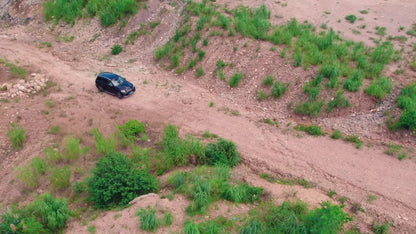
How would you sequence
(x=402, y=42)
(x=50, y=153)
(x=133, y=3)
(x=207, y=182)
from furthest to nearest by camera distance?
(x=133, y=3), (x=402, y=42), (x=50, y=153), (x=207, y=182)

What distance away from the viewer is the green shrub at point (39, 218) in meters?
10.0

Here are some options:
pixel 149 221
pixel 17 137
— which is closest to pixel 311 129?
pixel 149 221

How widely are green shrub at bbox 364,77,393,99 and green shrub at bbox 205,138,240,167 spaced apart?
8.68m

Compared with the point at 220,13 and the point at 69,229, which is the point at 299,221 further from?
the point at 220,13

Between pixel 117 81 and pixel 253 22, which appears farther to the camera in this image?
pixel 253 22

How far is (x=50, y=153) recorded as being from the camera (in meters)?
13.9

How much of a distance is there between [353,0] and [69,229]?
28281 millimetres

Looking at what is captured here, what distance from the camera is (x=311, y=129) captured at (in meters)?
15.5

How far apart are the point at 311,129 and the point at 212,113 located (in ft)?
18.0

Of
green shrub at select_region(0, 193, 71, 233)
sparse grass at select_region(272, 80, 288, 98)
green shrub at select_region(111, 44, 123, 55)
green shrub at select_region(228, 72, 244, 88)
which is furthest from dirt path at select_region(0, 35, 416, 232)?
green shrub at select_region(0, 193, 71, 233)

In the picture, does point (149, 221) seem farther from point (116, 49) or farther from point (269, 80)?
point (116, 49)

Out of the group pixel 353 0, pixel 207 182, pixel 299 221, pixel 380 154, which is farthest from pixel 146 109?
pixel 353 0

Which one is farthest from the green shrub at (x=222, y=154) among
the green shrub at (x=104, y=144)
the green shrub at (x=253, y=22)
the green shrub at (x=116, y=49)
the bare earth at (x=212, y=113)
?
the green shrub at (x=116, y=49)

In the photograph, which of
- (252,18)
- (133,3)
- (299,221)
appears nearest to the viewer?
(299,221)
